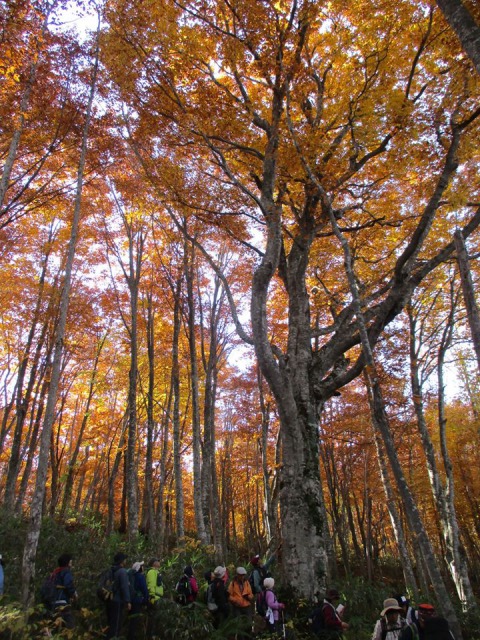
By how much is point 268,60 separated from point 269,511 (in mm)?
13120

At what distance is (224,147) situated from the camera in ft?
26.3

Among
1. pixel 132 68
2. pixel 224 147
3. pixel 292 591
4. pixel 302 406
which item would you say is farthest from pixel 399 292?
pixel 132 68

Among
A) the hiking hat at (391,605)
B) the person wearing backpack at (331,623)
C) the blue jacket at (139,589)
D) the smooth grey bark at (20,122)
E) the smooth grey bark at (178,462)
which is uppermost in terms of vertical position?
the smooth grey bark at (20,122)

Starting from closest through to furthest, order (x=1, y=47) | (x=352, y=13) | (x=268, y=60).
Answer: (x=1, y=47) < (x=268, y=60) < (x=352, y=13)

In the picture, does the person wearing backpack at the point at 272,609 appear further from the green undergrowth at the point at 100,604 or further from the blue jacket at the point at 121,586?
the blue jacket at the point at 121,586

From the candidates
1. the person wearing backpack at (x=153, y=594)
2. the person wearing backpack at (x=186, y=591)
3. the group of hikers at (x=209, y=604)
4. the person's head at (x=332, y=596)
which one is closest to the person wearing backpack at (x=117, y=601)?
the group of hikers at (x=209, y=604)

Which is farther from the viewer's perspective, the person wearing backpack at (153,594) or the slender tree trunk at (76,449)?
the slender tree trunk at (76,449)

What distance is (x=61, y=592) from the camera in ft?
17.6

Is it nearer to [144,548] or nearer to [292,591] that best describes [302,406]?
[292,591]

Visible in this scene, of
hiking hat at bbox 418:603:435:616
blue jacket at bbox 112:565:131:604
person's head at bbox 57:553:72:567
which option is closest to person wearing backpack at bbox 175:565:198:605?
blue jacket at bbox 112:565:131:604

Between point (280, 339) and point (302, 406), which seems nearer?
point (302, 406)

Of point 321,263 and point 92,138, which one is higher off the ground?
point 92,138

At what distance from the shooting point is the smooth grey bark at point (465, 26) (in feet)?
12.7

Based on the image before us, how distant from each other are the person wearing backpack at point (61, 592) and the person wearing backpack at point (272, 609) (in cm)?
281
